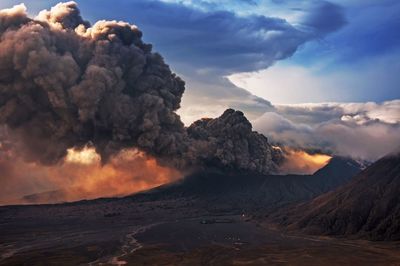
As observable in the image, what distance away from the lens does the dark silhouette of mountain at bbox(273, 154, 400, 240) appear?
148125mm

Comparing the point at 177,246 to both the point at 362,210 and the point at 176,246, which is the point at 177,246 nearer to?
the point at 176,246

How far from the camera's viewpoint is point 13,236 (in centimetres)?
15438

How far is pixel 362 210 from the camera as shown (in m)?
→ 162

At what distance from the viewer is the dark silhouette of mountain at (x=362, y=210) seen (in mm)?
148125

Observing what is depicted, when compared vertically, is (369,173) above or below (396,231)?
above

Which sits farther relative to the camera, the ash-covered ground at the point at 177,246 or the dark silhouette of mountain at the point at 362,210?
the dark silhouette of mountain at the point at 362,210

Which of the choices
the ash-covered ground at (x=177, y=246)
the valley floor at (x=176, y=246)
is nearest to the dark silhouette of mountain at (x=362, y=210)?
the ash-covered ground at (x=177, y=246)

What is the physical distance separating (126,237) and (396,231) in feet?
255

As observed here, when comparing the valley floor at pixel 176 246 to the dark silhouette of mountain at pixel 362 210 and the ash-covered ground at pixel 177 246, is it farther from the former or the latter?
the dark silhouette of mountain at pixel 362 210

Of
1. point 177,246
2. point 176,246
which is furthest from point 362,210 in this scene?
point 176,246

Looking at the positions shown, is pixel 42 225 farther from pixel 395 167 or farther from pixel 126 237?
pixel 395 167

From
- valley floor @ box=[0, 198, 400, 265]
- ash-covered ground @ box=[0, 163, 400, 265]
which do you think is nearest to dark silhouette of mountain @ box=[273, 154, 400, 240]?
ash-covered ground @ box=[0, 163, 400, 265]

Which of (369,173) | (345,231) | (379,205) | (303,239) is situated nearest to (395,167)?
(369,173)

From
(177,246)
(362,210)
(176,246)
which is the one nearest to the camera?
(176,246)
